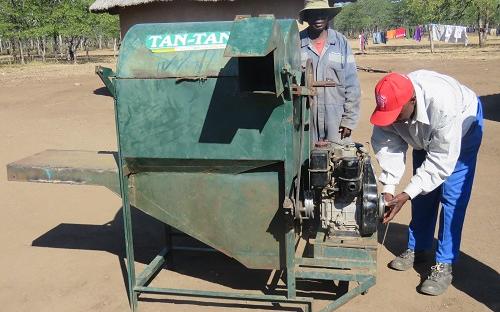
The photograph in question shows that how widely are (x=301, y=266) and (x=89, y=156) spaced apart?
5.70 feet

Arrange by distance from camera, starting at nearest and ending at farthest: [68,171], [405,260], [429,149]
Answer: [429,149]
[68,171]
[405,260]

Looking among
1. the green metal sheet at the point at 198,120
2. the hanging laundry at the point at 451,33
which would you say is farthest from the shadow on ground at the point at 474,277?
the hanging laundry at the point at 451,33

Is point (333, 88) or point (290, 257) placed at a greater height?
point (333, 88)

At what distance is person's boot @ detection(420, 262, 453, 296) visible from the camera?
372 centimetres

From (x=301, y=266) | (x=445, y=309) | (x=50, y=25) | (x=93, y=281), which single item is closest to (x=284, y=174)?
(x=301, y=266)

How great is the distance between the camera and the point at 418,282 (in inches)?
156

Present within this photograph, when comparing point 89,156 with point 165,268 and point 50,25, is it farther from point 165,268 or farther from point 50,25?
point 50,25

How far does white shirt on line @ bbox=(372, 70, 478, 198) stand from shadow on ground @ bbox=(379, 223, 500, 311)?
3.33ft

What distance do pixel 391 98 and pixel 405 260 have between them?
1739mm

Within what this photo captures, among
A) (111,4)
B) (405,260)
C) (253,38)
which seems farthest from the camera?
(111,4)

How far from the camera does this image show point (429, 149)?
331 centimetres

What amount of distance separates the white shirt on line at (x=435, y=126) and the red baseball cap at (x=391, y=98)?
0.17 metres

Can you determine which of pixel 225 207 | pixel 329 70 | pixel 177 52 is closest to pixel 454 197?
pixel 329 70

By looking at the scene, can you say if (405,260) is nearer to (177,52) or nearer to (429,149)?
(429,149)
